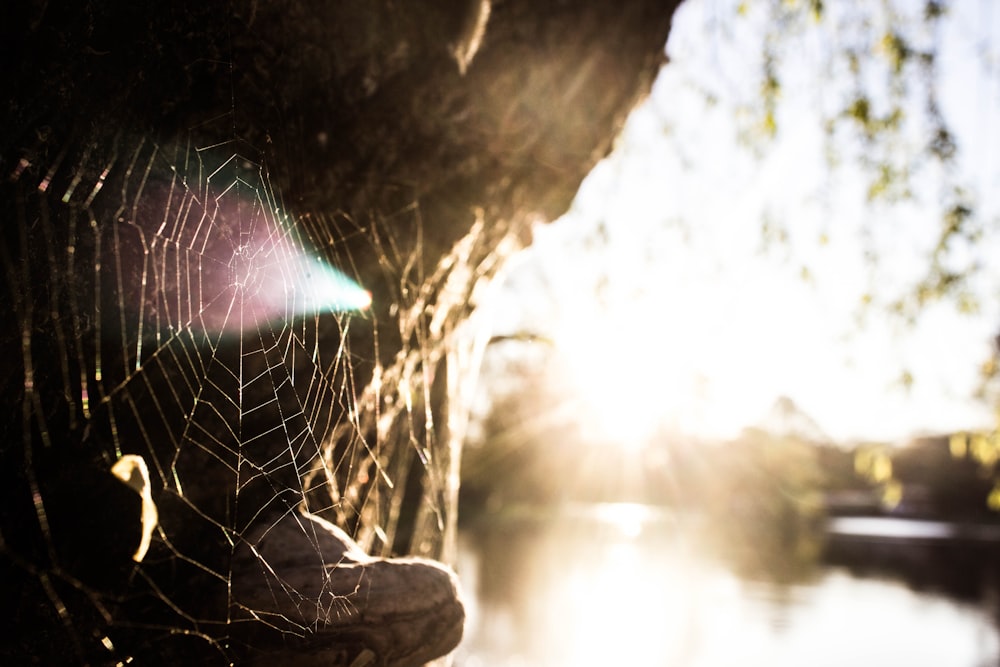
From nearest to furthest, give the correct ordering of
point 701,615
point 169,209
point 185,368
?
point 169,209 < point 185,368 < point 701,615

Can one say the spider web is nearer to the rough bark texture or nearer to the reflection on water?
the rough bark texture

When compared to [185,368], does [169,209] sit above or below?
above

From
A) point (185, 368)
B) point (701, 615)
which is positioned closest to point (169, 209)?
point (185, 368)

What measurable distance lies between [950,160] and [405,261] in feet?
16.4

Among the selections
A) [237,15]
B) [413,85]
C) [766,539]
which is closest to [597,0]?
[413,85]

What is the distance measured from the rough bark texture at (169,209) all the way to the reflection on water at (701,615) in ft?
30.9

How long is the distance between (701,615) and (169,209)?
2024 centimetres

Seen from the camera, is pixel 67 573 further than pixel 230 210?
No

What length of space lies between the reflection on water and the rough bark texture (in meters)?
9.43

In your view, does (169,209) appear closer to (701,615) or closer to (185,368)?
(185,368)

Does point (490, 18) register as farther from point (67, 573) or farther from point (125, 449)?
point (67, 573)

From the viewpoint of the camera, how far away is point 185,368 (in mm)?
1547

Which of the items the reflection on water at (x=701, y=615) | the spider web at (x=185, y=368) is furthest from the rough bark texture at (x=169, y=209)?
the reflection on water at (x=701, y=615)

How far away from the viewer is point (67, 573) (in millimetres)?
1269
